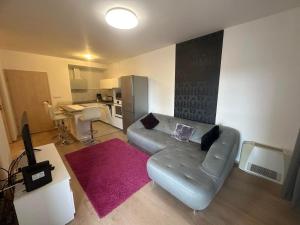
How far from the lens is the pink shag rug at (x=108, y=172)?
5.78 ft

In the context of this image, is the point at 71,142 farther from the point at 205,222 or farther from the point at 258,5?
the point at 258,5

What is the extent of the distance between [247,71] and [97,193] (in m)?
3.11

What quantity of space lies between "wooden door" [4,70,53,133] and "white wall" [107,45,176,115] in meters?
3.11

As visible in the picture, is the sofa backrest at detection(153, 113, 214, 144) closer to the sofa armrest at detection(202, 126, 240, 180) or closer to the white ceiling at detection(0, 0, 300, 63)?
the sofa armrest at detection(202, 126, 240, 180)

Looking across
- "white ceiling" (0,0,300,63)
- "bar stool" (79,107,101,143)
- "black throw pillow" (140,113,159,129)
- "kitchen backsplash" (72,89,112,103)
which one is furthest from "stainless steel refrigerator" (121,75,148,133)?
"kitchen backsplash" (72,89,112,103)

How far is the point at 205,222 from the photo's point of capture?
4.71 feet

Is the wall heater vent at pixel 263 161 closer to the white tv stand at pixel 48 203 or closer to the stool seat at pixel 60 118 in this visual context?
the white tv stand at pixel 48 203

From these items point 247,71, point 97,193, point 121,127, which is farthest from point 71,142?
point 247,71

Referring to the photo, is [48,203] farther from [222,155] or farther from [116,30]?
[116,30]

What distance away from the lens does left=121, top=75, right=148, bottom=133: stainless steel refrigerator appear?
3.62 meters

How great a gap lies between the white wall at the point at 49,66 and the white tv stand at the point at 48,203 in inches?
145

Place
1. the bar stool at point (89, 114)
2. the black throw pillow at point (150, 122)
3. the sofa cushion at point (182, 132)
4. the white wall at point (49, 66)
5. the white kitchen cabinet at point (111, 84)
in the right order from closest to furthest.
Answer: the sofa cushion at point (182, 132)
the bar stool at point (89, 114)
the black throw pillow at point (150, 122)
the white wall at point (49, 66)
the white kitchen cabinet at point (111, 84)

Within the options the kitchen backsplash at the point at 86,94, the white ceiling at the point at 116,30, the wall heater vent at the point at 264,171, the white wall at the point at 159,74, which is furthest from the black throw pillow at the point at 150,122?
the kitchen backsplash at the point at 86,94

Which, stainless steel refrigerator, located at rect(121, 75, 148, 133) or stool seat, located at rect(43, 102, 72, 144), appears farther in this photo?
stainless steel refrigerator, located at rect(121, 75, 148, 133)
